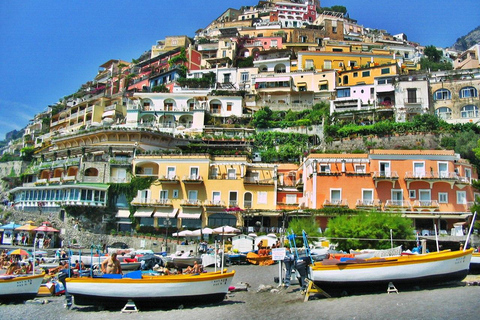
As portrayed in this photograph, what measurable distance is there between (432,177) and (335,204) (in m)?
8.16

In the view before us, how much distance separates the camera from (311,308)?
16.4m

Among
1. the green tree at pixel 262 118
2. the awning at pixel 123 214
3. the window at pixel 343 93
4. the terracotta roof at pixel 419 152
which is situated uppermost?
the window at pixel 343 93

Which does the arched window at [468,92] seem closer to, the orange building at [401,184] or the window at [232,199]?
the orange building at [401,184]

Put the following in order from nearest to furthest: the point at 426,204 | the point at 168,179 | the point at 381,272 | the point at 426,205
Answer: the point at 381,272 → the point at 426,205 → the point at 426,204 → the point at 168,179

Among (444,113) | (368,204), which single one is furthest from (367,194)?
(444,113)

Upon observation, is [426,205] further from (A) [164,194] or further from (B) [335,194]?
(A) [164,194]

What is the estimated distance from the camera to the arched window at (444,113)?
5131 centimetres

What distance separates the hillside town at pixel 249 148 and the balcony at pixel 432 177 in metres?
0.08

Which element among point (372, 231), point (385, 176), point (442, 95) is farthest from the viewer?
point (442, 95)

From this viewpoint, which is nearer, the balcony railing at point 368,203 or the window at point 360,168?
the balcony railing at point 368,203

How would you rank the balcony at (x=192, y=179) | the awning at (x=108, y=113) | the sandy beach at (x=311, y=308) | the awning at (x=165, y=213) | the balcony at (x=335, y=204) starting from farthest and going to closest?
the awning at (x=108, y=113)
the balcony at (x=192, y=179)
the awning at (x=165, y=213)
the balcony at (x=335, y=204)
the sandy beach at (x=311, y=308)

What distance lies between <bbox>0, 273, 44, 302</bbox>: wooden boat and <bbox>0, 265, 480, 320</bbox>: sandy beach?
39 cm

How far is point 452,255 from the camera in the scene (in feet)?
59.1

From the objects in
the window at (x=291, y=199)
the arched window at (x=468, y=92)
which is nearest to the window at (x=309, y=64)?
the arched window at (x=468, y=92)
